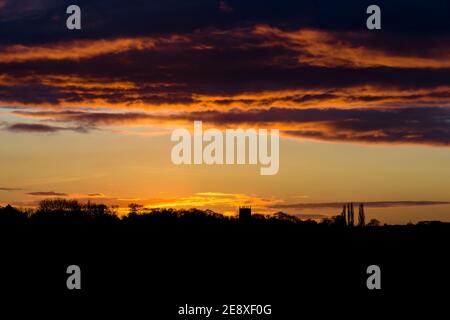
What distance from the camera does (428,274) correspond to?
7350 cm

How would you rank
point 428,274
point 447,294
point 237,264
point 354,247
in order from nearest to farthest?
point 447,294 < point 428,274 < point 237,264 < point 354,247

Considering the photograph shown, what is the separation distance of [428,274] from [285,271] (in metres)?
12.9

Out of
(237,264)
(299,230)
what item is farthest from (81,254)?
(299,230)

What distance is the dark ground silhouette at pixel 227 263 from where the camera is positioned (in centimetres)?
6644

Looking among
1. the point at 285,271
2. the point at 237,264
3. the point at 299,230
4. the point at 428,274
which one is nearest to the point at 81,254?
the point at 237,264

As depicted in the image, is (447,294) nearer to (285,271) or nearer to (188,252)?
(285,271)

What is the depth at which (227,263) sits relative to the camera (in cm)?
7856

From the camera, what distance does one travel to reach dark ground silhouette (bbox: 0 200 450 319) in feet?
218

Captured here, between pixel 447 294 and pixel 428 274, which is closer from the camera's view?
pixel 447 294
